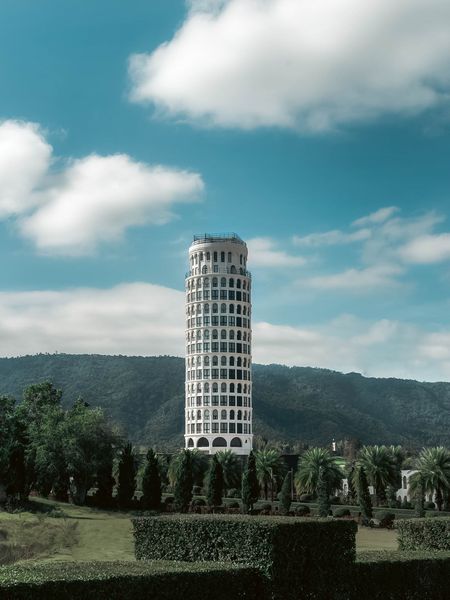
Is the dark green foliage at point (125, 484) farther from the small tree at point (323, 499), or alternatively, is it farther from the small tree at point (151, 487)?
the small tree at point (323, 499)

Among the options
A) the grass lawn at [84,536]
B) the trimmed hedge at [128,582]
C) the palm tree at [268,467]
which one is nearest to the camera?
the trimmed hedge at [128,582]

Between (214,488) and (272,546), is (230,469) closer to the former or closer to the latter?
(214,488)

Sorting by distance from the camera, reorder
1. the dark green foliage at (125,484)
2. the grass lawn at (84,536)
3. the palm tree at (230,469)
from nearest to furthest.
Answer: the grass lawn at (84,536)
the dark green foliage at (125,484)
the palm tree at (230,469)

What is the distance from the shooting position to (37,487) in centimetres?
9388

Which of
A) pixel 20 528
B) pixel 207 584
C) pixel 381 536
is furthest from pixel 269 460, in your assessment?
pixel 207 584

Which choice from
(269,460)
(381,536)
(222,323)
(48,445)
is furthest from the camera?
(222,323)

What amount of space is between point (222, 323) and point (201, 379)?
14.1m

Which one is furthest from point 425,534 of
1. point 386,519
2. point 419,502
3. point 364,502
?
point 419,502

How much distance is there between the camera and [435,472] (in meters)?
87.3

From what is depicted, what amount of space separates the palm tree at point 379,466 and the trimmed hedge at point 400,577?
62.0 metres

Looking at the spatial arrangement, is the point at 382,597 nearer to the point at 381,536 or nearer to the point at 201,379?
the point at 381,536

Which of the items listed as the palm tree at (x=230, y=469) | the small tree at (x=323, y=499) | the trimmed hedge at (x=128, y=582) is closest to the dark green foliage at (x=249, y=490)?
the small tree at (x=323, y=499)

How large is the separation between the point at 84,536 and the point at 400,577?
3926 cm

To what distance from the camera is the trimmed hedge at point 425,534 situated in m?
40.4
